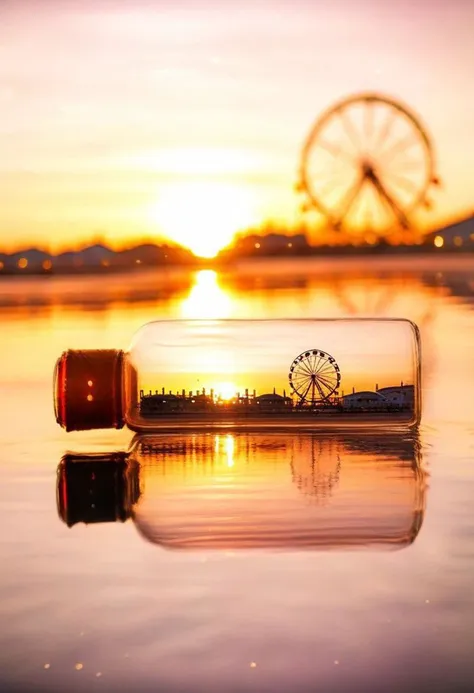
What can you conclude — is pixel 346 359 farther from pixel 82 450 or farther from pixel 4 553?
pixel 4 553

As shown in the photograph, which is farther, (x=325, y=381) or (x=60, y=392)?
(x=325, y=381)

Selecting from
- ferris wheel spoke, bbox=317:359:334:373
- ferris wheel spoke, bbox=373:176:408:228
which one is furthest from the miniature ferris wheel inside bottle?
ferris wheel spoke, bbox=373:176:408:228

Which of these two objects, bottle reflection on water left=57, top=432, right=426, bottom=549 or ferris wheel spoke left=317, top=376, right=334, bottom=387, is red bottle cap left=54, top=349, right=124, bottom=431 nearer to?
bottle reflection on water left=57, top=432, right=426, bottom=549

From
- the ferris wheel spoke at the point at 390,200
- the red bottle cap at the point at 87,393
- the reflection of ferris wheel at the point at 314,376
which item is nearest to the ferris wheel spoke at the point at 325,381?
the reflection of ferris wheel at the point at 314,376

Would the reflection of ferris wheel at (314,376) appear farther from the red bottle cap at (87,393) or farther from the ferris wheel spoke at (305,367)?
the red bottle cap at (87,393)

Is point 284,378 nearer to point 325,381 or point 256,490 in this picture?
point 325,381

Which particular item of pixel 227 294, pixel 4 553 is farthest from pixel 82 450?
pixel 227 294

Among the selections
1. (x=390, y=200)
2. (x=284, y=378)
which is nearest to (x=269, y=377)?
(x=284, y=378)

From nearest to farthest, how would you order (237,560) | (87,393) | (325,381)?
(237,560)
(87,393)
(325,381)
